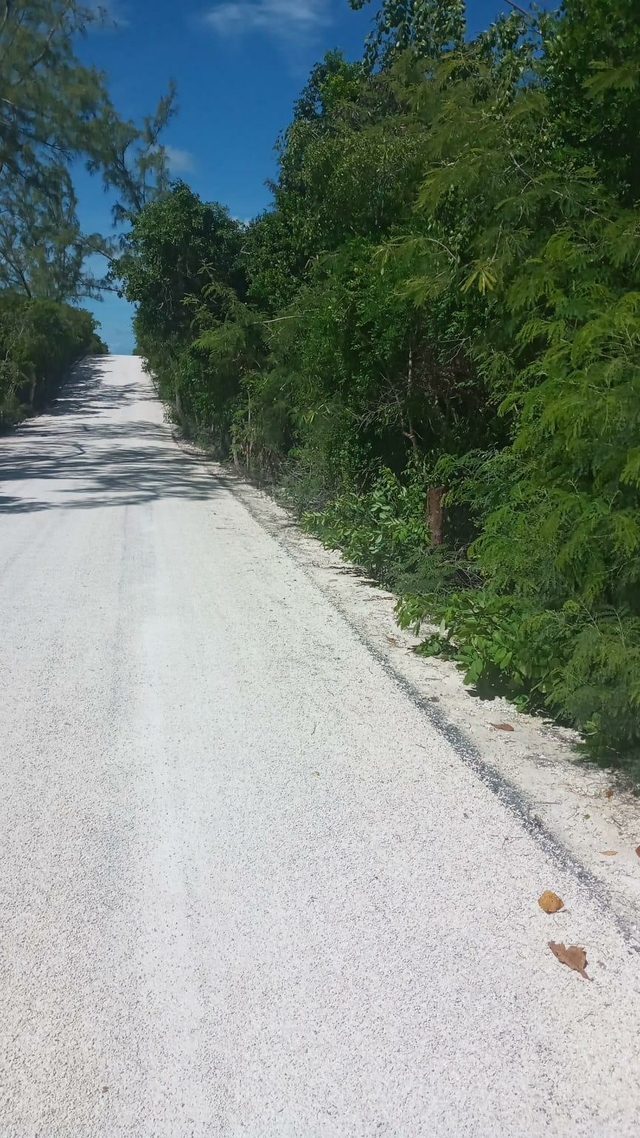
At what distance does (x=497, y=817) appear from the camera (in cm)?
429

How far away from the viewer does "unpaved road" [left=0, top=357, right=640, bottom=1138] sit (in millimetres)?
2707

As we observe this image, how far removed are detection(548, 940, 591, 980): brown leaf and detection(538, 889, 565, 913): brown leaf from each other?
0.65 feet

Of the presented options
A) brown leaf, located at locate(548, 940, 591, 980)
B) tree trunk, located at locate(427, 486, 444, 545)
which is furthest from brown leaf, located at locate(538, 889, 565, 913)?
tree trunk, located at locate(427, 486, 444, 545)

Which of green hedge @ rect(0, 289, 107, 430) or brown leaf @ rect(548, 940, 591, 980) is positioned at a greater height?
brown leaf @ rect(548, 940, 591, 980)

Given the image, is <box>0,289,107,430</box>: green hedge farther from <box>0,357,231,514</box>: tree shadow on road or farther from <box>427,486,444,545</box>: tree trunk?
<box>427,486,444,545</box>: tree trunk

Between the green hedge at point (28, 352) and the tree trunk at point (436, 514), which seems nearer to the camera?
the tree trunk at point (436, 514)

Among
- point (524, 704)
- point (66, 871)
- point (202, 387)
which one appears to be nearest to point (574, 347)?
point (524, 704)

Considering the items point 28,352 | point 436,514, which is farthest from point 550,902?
point 28,352

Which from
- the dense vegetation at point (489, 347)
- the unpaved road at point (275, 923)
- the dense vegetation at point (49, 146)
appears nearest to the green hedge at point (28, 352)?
the dense vegetation at point (49, 146)

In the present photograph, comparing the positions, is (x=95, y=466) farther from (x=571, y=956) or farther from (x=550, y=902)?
(x=571, y=956)

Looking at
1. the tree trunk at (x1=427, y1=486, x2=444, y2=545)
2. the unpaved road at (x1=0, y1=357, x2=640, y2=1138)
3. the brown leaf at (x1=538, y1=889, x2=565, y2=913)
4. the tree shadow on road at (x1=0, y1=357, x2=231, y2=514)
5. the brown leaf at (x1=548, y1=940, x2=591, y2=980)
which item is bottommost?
the tree shadow on road at (x1=0, y1=357, x2=231, y2=514)

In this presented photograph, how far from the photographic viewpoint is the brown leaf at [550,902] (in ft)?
11.6

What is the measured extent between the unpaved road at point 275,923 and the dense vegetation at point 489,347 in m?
0.93

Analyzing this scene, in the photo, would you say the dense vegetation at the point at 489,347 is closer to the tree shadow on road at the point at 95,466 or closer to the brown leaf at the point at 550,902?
the brown leaf at the point at 550,902
